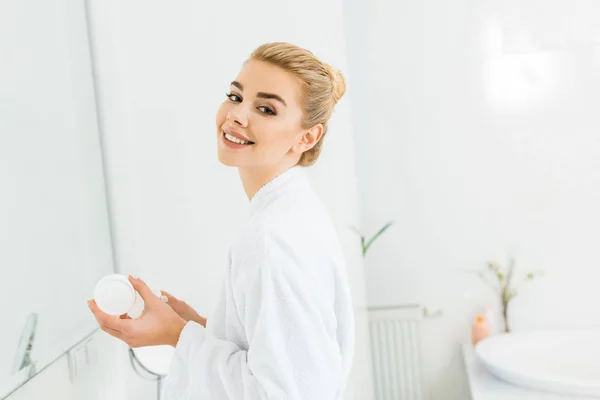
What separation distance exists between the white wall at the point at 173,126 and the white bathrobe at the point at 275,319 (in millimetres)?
656

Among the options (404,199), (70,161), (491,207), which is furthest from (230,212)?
(491,207)

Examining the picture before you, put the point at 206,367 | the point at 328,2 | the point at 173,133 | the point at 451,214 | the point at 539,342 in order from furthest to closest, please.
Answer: the point at 451,214
the point at 539,342
the point at 328,2
the point at 173,133
the point at 206,367

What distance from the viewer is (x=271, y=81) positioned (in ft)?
3.73

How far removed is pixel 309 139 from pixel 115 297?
1.45 feet

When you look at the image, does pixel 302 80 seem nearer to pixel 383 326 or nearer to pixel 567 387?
pixel 567 387

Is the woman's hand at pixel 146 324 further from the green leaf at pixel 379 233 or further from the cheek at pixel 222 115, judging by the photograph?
the green leaf at pixel 379 233

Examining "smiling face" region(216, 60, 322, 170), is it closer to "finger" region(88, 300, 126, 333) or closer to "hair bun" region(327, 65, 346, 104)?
"hair bun" region(327, 65, 346, 104)

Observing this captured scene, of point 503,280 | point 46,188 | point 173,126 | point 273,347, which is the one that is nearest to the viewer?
point 273,347

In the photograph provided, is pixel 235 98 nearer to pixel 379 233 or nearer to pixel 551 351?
pixel 379 233

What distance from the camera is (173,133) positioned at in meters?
1.74

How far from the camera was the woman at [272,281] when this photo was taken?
0.98m

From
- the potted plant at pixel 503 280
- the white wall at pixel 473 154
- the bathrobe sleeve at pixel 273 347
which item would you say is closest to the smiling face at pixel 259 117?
the bathrobe sleeve at pixel 273 347

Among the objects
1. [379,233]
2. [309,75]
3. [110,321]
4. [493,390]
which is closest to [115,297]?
[110,321]

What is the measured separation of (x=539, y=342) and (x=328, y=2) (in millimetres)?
1518
